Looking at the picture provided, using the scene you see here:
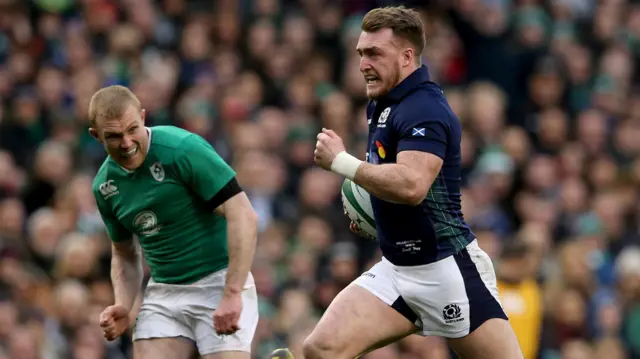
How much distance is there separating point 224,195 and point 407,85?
122cm

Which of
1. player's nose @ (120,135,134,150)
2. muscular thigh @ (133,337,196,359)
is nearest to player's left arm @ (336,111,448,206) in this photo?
player's nose @ (120,135,134,150)

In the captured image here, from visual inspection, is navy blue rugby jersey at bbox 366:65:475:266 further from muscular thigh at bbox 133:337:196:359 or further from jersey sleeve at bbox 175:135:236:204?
muscular thigh at bbox 133:337:196:359

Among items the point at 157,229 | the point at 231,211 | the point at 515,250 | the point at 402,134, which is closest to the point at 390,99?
the point at 402,134

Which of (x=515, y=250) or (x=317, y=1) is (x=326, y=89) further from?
(x=515, y=250)

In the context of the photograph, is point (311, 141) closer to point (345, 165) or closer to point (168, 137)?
point (168, 137)

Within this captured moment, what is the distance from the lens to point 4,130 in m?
14.1

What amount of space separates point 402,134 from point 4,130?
7.92 m

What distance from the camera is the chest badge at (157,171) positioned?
24.9 feet

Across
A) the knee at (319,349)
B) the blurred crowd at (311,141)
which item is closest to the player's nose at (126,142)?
the knee at (319,349)

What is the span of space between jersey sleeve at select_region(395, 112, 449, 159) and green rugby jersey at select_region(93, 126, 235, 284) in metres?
1.07

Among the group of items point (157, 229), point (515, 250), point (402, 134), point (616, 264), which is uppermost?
point (402, 134)

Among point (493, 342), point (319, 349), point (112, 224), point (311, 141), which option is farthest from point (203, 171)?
point (311, 141)

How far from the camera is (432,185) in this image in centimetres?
741

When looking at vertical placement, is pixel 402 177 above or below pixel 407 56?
below
